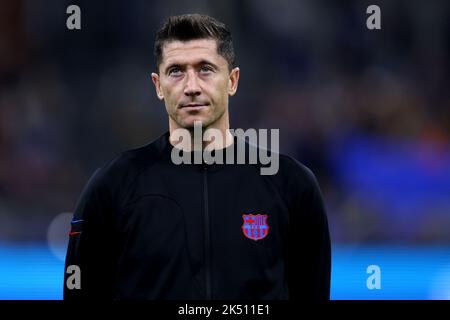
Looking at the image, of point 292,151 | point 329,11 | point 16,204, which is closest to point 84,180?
point 16,204

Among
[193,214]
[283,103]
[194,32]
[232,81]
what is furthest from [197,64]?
[283,103]

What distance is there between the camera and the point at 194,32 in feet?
10.1

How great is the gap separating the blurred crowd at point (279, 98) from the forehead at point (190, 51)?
5850mm

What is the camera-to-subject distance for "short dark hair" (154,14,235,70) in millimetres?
3072

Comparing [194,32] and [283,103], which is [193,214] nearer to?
[194,32]

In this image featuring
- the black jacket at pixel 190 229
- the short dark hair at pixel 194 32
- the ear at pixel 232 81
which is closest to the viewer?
the black jacket at pixel 190 229

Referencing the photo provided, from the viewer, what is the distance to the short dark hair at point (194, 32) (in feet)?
10.1

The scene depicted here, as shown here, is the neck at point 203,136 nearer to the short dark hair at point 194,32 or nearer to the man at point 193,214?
the man at point 193,214

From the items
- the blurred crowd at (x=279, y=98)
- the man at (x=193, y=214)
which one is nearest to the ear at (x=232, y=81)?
the man at (x=193, y=214)

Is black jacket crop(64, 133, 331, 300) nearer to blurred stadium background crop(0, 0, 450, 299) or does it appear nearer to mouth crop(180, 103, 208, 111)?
mouth crop(180, 103, 208, 111)

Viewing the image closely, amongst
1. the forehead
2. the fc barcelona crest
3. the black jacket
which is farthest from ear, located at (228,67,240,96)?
the fc barcelona crest

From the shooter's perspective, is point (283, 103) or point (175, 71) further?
point (283, 103)

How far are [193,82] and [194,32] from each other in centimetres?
25

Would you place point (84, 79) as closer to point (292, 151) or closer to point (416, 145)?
point (292, 151)
